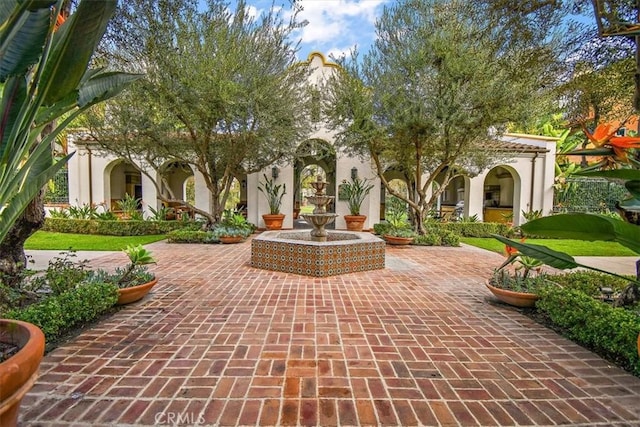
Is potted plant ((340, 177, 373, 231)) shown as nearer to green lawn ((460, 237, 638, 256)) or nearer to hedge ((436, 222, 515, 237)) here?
hedge ((436, 222, 515, 237))

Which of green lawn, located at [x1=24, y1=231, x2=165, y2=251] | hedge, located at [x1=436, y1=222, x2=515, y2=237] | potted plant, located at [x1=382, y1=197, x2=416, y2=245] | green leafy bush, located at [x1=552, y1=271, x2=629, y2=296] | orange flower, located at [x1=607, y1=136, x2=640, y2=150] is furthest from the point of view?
hedge, located at [x1=436, y1=222, x2=515, y2=237]

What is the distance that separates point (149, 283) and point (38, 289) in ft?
4.06

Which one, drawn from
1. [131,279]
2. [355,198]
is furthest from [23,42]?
[355,198]

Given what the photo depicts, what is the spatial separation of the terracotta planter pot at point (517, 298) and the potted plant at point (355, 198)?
30.5 feet

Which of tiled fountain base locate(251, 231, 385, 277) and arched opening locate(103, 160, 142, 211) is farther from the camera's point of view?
arched opening locate(103, 160, 142, 211)

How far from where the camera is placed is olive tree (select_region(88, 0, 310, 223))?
22.8ft

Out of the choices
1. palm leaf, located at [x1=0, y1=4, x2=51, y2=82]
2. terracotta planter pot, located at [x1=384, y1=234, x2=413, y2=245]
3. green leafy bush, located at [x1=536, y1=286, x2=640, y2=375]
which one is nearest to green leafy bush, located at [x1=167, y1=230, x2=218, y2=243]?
terracotta planter pot, located at [x1=384, y1=234, x2=413, y2=245]

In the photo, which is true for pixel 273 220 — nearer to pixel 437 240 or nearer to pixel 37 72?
pixel 437 240

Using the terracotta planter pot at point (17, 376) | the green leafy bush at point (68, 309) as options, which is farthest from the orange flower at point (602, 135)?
the green leafy bush at point (68, 309)

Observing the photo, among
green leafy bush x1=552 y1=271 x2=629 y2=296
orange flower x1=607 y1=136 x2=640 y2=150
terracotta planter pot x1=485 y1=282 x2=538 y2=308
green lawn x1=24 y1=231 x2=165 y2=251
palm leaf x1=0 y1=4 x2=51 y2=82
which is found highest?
palm leaf x1=0 y1=4 x2=51 y2=82

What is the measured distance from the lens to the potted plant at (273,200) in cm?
1366

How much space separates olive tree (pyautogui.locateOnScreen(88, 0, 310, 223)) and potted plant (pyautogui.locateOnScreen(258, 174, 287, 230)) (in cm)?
267

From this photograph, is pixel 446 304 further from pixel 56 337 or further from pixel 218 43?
pixel 218 43

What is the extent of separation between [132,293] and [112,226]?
30.3 feet
